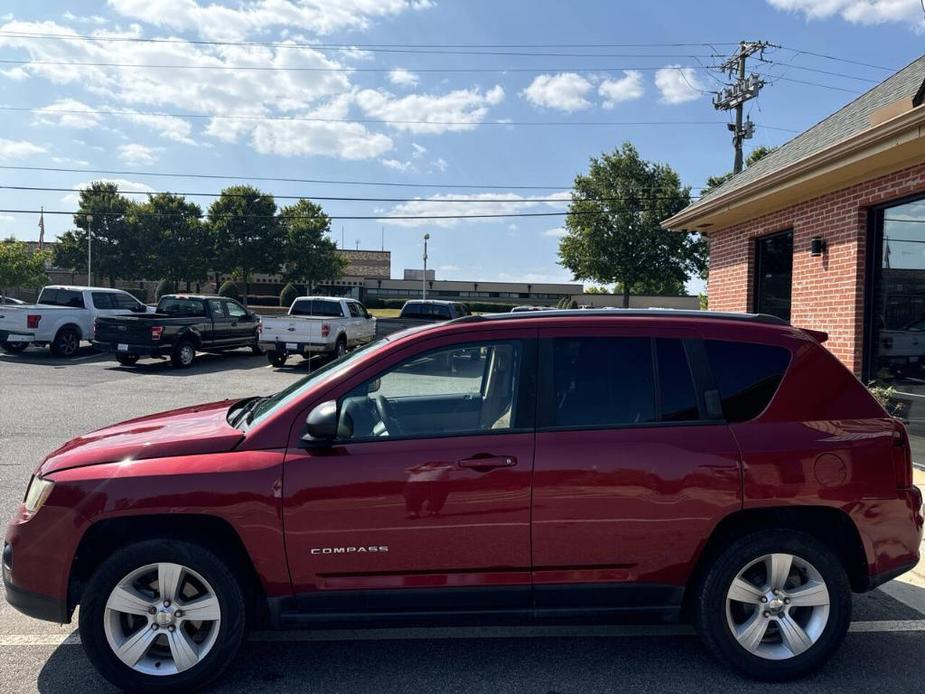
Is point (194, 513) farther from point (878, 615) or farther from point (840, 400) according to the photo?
point (878, 615)

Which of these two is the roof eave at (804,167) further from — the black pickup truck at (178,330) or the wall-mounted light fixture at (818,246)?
the black pickup truck at (178,330)

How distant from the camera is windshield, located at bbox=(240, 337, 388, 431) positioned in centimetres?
340

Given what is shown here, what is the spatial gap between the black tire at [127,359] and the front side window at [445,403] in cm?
1533

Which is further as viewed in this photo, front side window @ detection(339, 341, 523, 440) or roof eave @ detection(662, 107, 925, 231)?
roof eave @ detection(662, 107, 925, 231)

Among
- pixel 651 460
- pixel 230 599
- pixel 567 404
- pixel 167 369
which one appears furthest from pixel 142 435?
pixel 167 369

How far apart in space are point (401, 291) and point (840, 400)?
66.6m

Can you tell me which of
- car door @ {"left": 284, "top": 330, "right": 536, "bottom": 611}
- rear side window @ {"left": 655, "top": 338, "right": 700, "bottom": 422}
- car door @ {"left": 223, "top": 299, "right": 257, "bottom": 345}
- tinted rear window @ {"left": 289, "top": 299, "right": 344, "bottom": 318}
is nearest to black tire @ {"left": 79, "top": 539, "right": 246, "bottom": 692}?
car door @ {"left": 284, "top": 330, "right": 536, "bottom": 611}

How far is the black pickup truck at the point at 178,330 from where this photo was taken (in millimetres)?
16516

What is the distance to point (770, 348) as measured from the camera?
3.45 metres

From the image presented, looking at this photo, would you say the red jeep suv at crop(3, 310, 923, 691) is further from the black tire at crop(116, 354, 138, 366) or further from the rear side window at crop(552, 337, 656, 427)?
the black tire at crop(116, 354, 138, 366)

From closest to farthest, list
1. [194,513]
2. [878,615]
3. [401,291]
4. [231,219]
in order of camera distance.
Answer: [194,513], [878,615], [231,219], [401,291]

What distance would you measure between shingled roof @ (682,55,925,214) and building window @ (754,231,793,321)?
104 cm

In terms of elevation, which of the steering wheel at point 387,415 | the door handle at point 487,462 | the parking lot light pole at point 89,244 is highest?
the parking lot light pole at point 89,244

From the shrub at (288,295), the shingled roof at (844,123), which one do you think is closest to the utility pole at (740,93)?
the shingled roof at (844,123)
